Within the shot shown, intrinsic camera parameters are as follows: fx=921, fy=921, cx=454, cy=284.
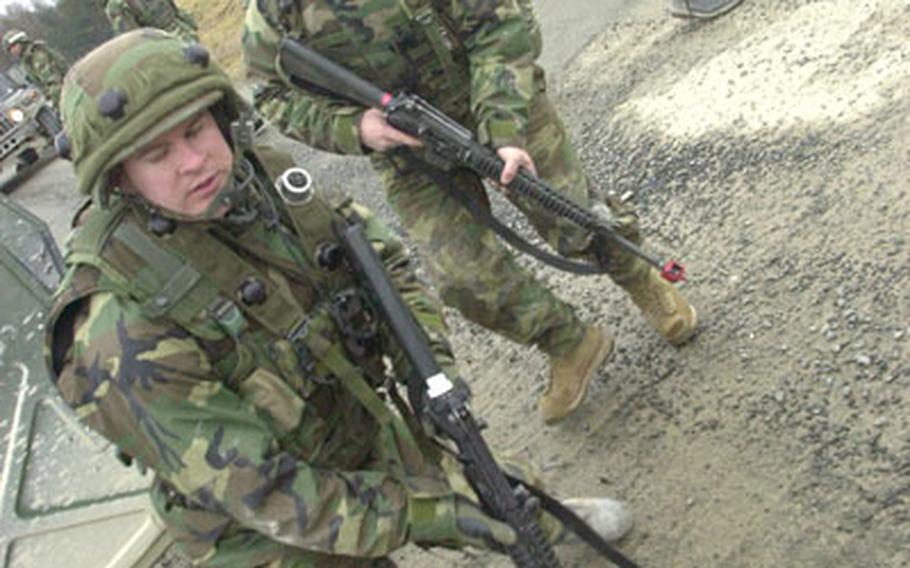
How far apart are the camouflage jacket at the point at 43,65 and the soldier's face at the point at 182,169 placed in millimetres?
9220

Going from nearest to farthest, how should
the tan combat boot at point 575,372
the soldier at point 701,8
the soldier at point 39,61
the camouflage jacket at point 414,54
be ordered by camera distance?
the camouflage jacket at point 414,54
the tan combat boot at point 575,372
the soldier at point 701,8
the soldier at point 39,61

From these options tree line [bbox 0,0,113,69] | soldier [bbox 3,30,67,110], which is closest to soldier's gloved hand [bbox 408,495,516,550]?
soldier [bbox 3,30,67,110]

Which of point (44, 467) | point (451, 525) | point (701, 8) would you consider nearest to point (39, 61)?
point (701, 8)

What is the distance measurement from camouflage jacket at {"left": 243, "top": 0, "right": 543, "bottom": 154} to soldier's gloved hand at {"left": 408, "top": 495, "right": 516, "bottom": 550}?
1.20 metres

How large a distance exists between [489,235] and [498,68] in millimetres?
591

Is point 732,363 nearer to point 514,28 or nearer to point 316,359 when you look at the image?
point 514,28

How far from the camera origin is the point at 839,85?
4.25 metres

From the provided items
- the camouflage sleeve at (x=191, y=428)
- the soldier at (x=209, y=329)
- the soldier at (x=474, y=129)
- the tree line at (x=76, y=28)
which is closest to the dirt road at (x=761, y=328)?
the soldier at (x=474, y=129)

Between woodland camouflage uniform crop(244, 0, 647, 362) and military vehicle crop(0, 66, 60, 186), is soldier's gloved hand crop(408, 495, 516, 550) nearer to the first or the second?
A: woodland camouflage uniform crop(244, 0, 647, 362)

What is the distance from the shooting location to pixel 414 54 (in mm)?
2891

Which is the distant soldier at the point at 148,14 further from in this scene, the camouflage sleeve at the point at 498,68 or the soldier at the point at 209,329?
the soldier at the point at 209,329

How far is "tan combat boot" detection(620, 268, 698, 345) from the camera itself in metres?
3.31

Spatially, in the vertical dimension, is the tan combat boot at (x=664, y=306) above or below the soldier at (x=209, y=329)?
below

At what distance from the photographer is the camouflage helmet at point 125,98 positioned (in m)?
1.73
